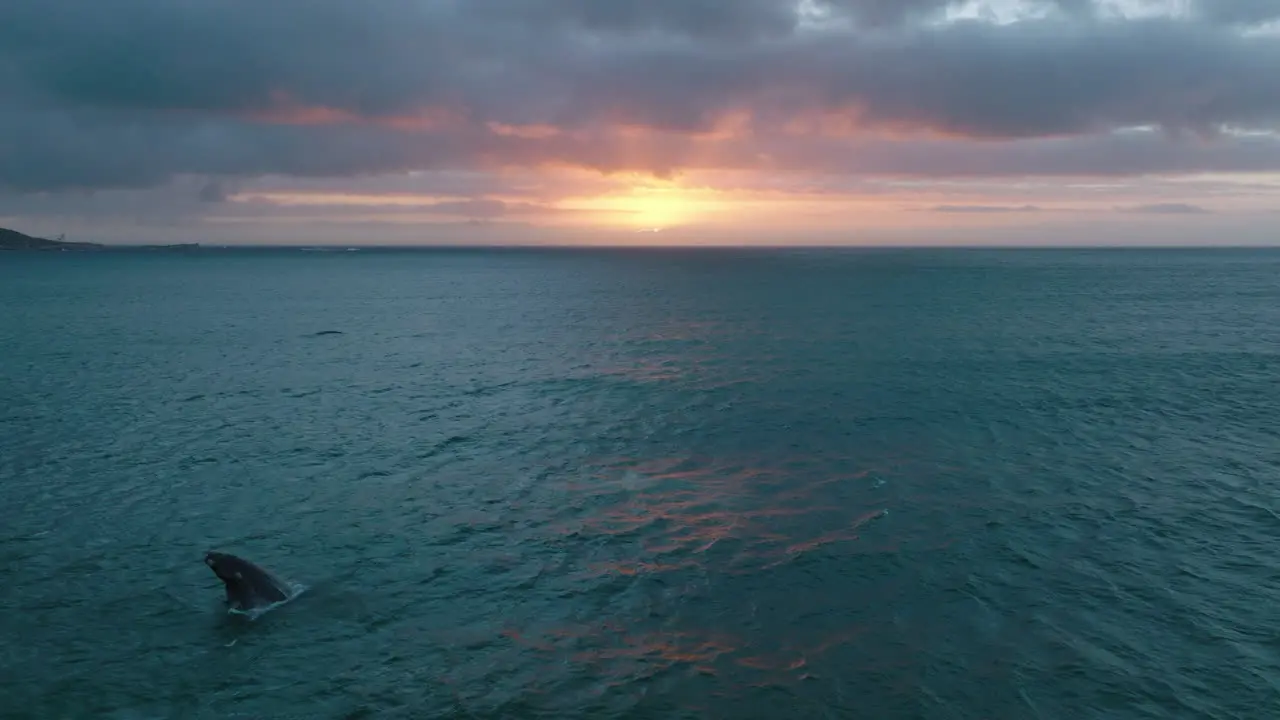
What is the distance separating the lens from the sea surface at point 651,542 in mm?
24188

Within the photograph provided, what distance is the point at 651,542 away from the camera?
34.8 m

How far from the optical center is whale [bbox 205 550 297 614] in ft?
94.6

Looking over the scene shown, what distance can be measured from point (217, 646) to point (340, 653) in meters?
4.14

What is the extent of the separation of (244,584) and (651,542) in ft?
51.5

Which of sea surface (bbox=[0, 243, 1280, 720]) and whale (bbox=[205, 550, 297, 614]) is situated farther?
whale (bbox=[205, 550, 297, 614])

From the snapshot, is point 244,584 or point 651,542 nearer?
point 244,584

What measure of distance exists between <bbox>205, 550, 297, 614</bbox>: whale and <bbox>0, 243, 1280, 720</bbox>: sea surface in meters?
0.66

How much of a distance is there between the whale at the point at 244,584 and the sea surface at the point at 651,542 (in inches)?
26.2

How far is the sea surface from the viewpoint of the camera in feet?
79.4

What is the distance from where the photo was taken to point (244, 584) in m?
29.1

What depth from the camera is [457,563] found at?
32812 mm

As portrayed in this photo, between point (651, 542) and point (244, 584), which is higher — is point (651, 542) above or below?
below

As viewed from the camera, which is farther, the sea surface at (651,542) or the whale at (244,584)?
the whale at (244,584)

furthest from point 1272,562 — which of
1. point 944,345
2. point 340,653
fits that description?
point 944,345
